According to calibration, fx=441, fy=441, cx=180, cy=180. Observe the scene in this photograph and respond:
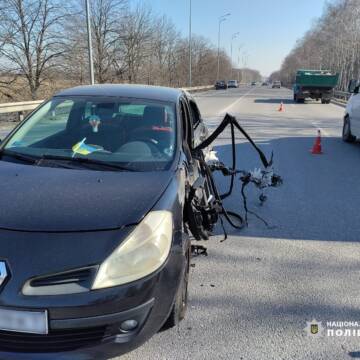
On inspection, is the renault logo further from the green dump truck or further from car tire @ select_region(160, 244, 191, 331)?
the green dump truck

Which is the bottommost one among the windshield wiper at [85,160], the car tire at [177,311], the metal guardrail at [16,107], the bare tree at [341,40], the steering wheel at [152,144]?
the car tire at [177,311]

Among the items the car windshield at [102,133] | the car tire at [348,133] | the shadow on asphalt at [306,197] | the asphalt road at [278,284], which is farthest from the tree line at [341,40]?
the car windshield at [102,133]

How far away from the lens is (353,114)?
11.5 meters

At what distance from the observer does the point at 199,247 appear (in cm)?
428

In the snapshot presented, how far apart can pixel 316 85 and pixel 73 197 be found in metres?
33.8

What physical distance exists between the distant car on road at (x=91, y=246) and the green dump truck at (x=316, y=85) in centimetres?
3249

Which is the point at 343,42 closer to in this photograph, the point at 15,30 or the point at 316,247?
the point at 15,30

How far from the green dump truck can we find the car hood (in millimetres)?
32985

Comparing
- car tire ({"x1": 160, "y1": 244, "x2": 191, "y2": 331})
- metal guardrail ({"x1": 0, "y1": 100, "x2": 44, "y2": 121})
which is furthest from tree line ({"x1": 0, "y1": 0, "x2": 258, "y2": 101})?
car tire ({"x1": 160, "y1": 244, "x2": 191, "y2": 331})

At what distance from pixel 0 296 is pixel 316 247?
11.3 ft

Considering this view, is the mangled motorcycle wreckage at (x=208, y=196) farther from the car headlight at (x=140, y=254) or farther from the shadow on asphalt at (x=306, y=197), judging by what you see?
the car headlight at (x=140, y=254)

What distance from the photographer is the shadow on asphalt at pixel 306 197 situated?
17.0ft

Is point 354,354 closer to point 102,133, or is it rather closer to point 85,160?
point 85,160

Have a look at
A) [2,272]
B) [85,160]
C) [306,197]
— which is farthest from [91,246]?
[306,197]
